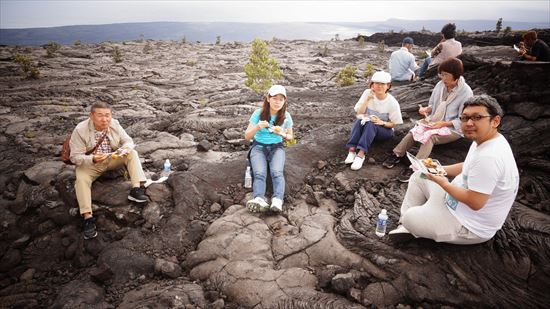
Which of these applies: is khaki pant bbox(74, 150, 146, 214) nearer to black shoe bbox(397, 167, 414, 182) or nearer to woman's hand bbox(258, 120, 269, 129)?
woman's hand bbox(258, 120, 269, 129)

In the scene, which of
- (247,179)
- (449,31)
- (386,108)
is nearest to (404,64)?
(449,31)

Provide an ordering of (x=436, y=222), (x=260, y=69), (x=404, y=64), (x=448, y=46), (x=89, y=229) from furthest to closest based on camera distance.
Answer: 1. (x=260, y=69)
2. (x=404, y=64)
3. (x=448, y=46)
4. (x=89, y=229)
5. (x=436, y=222)

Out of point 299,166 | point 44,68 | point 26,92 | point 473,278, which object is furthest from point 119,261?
point 44,68

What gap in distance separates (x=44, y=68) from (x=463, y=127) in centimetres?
2706

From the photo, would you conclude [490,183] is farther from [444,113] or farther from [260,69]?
[260,69]

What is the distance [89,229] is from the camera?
18.3ft

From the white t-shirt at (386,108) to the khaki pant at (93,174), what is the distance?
5.50 m

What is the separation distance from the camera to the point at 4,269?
5.68m

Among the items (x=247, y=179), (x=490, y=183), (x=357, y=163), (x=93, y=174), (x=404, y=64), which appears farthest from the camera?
(x=404, y=64)

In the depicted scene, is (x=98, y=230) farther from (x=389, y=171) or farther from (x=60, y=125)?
(x=60, y=125)

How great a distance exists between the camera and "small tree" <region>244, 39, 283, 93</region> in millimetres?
16092

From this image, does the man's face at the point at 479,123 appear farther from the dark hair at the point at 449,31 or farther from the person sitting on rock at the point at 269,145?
the dark hair at the point at 449,31

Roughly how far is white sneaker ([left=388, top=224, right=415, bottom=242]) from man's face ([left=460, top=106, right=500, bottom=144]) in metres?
1.84

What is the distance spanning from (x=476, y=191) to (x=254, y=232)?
3.64 metres
